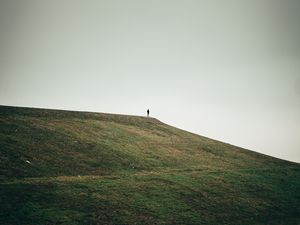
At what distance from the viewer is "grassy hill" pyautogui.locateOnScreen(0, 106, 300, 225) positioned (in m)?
23.0

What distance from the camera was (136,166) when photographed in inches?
1457

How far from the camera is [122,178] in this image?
30.7 metres

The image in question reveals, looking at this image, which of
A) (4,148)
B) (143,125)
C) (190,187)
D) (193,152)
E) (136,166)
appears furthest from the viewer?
(143,125)

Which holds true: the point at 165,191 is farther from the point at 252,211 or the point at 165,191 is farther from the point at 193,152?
the point at 193,152

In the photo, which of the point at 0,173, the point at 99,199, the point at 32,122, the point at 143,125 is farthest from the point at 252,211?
the point at 143,125

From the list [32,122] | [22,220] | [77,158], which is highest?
[32,122]

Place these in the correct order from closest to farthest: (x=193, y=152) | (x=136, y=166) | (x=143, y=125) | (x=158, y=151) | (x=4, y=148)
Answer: (x=4, y=148) < (x=136, y=166) < (x=158, y=151) < (x=193, y=152) < (x=143, y=125)

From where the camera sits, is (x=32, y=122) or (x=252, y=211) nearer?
(x=252, y=211)

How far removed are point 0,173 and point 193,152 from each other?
1117 inches

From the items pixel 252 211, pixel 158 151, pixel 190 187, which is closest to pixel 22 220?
pixel 190 187

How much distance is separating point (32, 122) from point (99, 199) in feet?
85.9

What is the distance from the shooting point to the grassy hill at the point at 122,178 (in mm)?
23031

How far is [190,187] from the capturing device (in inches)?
1213

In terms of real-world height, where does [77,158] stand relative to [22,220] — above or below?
above
